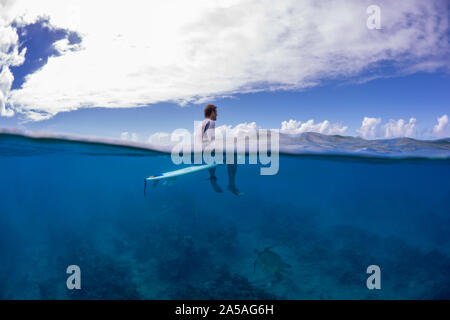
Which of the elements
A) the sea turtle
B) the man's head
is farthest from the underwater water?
the man's head

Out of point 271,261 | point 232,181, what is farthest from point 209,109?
point 271,261

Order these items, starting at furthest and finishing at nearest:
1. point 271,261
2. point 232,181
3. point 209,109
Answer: point 271,261
point 232,181
point 209,109

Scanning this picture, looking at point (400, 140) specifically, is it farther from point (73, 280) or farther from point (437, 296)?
point (73, 280)

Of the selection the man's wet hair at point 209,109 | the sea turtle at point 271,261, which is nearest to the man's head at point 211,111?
the man's wet hair at point 209,109

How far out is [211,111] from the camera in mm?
7914

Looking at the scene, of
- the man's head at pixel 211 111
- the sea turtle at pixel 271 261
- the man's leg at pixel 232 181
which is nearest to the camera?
the man's head at pixel 211 111

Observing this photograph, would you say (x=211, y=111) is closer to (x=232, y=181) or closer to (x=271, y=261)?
(x=232, y=181)

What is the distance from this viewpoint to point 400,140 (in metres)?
13.0

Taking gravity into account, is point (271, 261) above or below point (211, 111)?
below

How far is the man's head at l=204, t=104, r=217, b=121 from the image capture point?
310 inches

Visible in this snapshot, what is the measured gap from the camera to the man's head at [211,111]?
25.8 feet

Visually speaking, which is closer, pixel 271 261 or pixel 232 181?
pixel 232 181

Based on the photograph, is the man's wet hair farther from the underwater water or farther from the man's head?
the underwater water

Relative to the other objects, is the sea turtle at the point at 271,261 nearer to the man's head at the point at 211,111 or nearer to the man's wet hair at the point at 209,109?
the man's head at the point at 211,111
